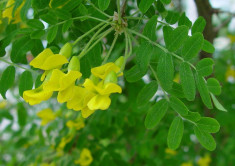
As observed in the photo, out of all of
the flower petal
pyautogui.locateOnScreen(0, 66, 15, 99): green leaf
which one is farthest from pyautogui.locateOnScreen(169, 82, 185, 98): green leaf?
pyautogui.locateOnScreen(0, 66, 15, 99): green leaf

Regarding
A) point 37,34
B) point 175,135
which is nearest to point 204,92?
point 175,135

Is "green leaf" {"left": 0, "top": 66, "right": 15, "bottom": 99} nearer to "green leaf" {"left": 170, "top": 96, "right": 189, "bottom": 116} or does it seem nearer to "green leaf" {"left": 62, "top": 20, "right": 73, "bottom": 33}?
"green leaf" {"left": 62, "top": 20, "right": 73, "bottom": 33}

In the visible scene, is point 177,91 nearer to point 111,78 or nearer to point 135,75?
point 135,75

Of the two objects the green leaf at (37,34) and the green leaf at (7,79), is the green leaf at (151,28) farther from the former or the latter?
the green leaf at (7,79)

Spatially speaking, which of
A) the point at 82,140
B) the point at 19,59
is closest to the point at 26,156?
→ the point at 82,140

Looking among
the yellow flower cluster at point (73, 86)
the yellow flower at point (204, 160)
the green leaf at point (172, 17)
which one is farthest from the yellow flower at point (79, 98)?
the yellow flower at point (204, 160)

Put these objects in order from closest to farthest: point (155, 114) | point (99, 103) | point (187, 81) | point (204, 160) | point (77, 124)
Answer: point (99, 103) → point (187, 81) → point (155, 114) → point (77, 124) → point (204, 160)

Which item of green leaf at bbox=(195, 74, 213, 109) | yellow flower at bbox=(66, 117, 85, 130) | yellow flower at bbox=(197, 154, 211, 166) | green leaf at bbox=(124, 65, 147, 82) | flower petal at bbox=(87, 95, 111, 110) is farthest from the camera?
yellow flower at bbox=(197, 154, 211, 166)
